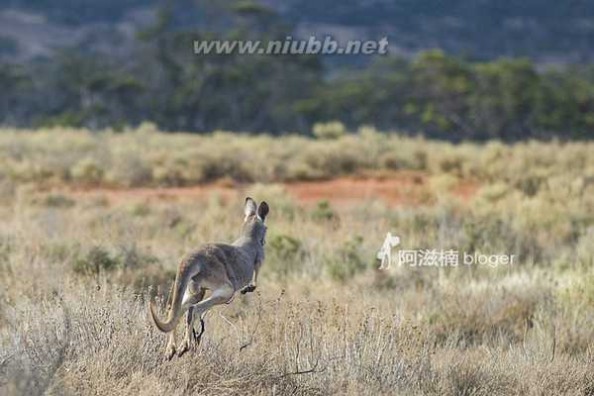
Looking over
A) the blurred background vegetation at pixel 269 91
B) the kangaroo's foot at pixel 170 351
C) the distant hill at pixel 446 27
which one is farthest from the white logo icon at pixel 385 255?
the distant hill at pixel 446 27

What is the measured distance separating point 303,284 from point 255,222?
158 inches

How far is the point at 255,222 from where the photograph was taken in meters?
5.82

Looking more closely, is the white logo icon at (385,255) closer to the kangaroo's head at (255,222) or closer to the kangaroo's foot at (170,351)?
the kangaroo's head at (255,222)

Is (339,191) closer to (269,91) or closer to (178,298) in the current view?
(178,298)

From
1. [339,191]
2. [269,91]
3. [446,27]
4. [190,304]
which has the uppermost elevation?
[446,27]

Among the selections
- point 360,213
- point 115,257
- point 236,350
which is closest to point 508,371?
point 236,350

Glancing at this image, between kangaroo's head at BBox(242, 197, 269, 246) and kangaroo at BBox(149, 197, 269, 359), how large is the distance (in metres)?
0.18

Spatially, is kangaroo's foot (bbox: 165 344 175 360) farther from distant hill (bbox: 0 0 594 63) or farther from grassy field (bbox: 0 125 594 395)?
distant hill (bbox: 0 0 594 63)

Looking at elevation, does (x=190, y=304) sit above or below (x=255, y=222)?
below

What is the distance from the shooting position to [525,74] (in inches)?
1529

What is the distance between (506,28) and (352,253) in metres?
63.1

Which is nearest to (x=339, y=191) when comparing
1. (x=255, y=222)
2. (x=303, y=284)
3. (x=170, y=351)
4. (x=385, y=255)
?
(x=385, y=255)

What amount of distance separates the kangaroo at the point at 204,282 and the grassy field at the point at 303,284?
407mm

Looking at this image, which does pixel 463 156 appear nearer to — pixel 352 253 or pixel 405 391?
pixel 352 253
